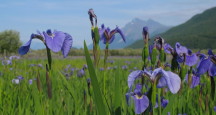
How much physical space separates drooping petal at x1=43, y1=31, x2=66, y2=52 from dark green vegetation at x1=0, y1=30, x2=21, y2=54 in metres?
42.7

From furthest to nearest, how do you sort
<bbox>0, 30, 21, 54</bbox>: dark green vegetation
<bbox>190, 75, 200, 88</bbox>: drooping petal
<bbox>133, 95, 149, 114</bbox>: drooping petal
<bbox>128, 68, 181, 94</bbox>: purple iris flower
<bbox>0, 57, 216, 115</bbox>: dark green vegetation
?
<bbox>0, 30, 21, 54</bbox>: dark green vegetation < <bbox>190, 75, 200, 88</bbox>: drooping petal < <bbox>0, 57, 216, 115</bbox>: dark green vegetation < <bbox>133, 95, 149, 114</bbox>: drooping petal < <bbox>128, 68, 181, 94</bbox>: purple iris flower

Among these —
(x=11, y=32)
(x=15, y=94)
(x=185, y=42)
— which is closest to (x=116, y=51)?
(x=11, y=32)

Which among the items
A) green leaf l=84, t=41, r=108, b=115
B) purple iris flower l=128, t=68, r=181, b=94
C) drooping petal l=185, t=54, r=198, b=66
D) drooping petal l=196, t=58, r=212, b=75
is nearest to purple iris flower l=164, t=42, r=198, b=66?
drooping petal l=185, t=54, r=198, b=66

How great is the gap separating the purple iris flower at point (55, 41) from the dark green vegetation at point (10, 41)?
1678 inches

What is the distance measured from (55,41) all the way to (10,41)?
1722 inches

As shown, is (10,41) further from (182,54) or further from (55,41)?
(55,41)

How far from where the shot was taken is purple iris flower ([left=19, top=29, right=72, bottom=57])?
1743 millimetres

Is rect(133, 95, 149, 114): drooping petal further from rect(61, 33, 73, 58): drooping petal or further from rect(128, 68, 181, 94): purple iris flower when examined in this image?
rect(61, 33, 73, 58): drooping petal

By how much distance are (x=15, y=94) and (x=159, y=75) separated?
7.40 feet

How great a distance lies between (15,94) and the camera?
126 inches

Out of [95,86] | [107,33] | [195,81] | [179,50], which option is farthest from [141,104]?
[195,81]

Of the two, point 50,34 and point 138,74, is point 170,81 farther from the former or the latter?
point 50,34

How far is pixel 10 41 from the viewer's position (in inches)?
1687

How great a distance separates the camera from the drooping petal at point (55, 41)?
1.73m
